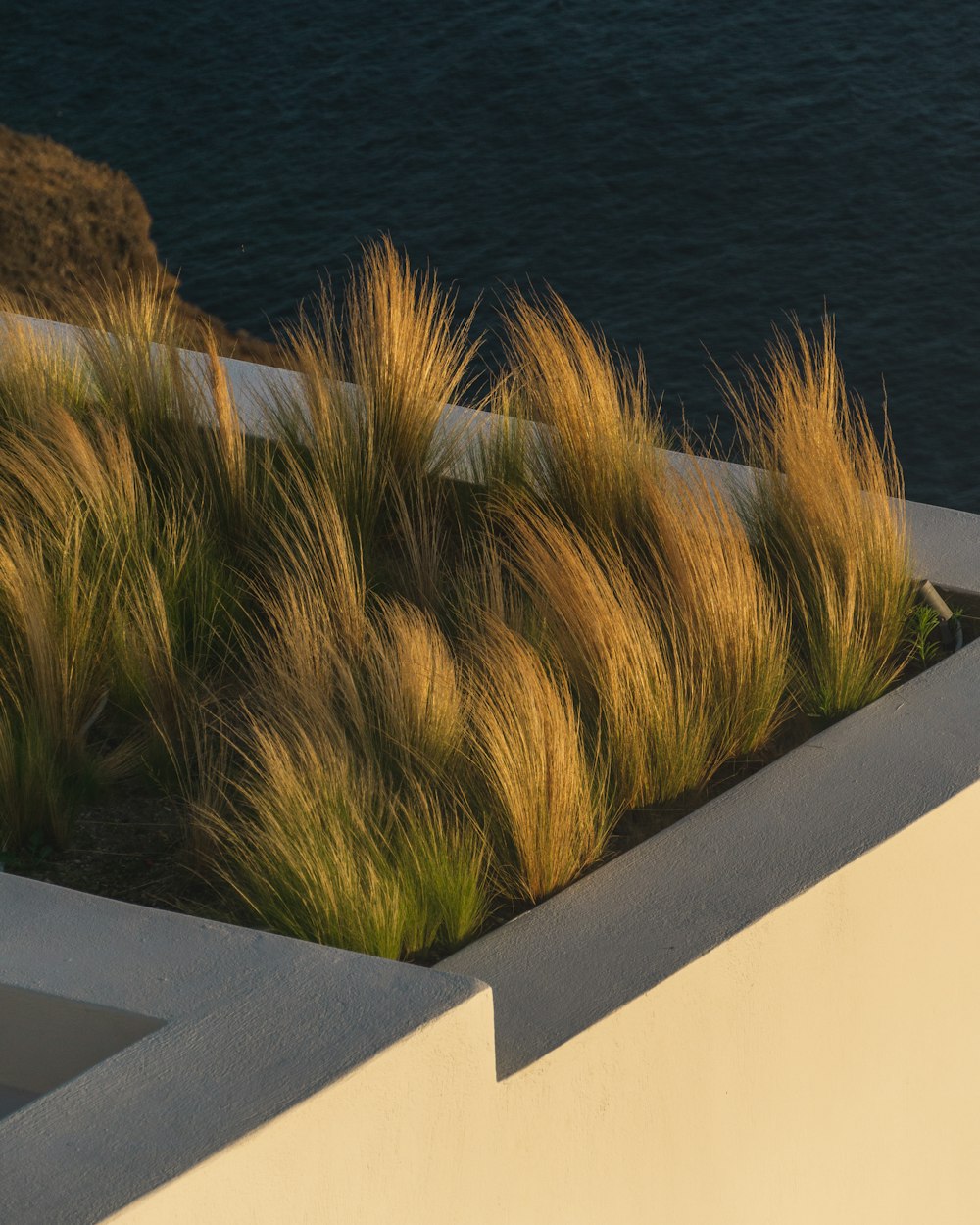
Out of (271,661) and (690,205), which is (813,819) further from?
(690,205)

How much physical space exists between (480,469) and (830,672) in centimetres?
104

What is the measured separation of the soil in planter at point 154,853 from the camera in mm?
2588

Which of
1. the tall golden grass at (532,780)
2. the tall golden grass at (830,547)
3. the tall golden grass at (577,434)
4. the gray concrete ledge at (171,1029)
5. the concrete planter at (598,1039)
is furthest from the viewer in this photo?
the tall golden grass at (577,434)

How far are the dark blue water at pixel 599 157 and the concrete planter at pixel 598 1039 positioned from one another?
18.0ft

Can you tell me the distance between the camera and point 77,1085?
5.76 ft

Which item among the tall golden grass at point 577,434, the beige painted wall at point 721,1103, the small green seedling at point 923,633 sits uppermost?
the tall golden grass at point 577,434

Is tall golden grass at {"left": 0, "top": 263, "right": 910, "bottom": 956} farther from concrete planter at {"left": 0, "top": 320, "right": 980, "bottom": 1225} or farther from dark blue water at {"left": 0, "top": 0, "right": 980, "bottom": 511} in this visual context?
dark blue water at {"left": 0, "top": 0, "right": 980, "bottom": 511}

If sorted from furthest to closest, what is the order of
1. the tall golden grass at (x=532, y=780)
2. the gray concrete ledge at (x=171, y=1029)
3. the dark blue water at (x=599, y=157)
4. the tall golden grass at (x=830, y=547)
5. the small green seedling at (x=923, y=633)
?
the dark blue water at (x=599, y=157) → the small green seedling at (x=923, y=633) → the tall golden grass at (x=830, y=547) → the tall golden grass at (x=532, y=780) → the gray concrete ledge at (x=171, y=1029)

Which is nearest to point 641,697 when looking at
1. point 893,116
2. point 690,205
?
point 690,205

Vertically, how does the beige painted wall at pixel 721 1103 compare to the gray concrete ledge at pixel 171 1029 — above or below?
below

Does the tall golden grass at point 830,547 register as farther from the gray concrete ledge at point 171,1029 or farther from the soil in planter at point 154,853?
the gray concrete ledge at point 171,1029

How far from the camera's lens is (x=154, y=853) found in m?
2.71

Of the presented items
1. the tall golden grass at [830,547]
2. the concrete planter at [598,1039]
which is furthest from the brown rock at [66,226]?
the concrete planter at [598,1039]

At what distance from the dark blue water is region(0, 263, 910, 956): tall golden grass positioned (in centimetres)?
466
